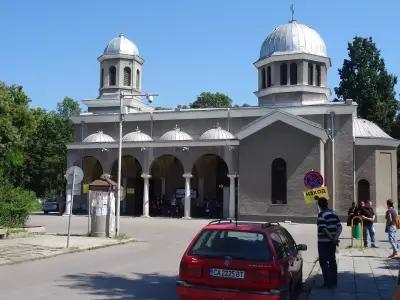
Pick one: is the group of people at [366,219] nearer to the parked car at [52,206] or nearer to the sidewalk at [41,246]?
the sidewalk at [41,246]

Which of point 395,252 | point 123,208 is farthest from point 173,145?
point 395,252

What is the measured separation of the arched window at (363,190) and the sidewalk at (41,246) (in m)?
21.4

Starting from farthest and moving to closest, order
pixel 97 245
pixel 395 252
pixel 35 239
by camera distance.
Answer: pixel 35 239
pixel 97 245
pixel 395 252

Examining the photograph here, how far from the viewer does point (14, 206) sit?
74.4 ft

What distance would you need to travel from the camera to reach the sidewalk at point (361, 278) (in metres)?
10.4

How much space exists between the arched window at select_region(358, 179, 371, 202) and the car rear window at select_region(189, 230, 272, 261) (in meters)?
30.2

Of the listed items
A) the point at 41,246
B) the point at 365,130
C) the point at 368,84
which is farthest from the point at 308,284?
the point at 368,84

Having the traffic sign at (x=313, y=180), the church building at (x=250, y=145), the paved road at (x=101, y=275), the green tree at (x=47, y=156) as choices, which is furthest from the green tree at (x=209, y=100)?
the traffic sign at (x=313, y=180)

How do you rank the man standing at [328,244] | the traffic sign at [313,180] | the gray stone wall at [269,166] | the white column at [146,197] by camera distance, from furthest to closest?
the white column at [146,197]
the gray stone wall at [269,166]
the traffic sign at [313,180]
the man standing at [328,244]

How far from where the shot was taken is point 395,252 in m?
16.7

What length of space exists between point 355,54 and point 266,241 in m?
50.1

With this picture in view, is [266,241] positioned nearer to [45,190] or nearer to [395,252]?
[395,252]

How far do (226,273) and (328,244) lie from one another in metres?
3.93

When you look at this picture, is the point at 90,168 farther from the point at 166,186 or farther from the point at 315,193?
the point at 315,193
